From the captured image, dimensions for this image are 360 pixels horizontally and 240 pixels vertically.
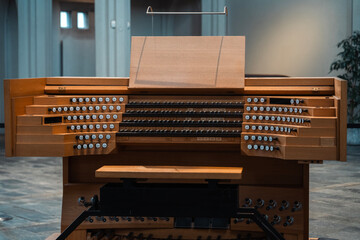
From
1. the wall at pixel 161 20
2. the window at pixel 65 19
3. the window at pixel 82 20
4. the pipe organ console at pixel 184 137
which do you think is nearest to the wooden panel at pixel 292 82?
the pipe organ console at pixel 184 137

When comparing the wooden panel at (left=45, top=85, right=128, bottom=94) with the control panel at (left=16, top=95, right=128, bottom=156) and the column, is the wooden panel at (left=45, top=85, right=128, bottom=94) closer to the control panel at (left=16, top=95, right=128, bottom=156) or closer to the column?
the control panel at (left=16, top=95, right=128, bottom=156)

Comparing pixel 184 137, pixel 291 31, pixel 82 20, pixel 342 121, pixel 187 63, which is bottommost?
pixel 184 137

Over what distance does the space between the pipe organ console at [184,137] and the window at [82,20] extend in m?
16.0

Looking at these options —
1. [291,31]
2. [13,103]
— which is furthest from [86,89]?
[291,31]

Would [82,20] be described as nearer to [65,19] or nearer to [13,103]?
[65,19]

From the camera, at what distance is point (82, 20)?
65.4ft

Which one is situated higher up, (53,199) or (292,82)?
(292,82)

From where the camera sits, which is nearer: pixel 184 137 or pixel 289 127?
pixel 289 127

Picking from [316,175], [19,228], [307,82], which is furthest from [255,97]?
[316,175]

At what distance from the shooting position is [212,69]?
14.0 feet

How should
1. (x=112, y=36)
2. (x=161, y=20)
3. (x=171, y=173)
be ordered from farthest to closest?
1. (x=161, y=20)
2. (x=112, y=36)
3. (x=171, y=173)

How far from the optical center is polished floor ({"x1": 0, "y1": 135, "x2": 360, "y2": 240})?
532 cm

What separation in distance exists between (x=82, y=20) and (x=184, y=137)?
1669cm

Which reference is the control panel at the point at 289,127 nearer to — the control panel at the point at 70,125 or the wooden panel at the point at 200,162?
the wooden panel at the point at 200,162
